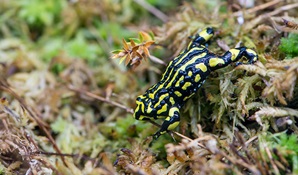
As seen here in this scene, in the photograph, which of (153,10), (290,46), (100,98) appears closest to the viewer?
(290,46)

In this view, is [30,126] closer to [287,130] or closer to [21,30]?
[21,30]

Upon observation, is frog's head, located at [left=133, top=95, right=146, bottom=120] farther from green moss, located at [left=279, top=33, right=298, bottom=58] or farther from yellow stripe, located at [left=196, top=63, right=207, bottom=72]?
green moss, located at [left=279, top=33, right=298, bottom=58]

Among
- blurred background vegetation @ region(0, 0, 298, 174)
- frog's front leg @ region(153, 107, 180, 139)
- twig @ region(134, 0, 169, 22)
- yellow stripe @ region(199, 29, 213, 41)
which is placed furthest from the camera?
twig @ region(134, 0, 169, 22)

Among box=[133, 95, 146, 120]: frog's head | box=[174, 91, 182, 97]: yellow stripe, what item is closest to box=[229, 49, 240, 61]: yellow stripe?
box=[174, 91, 182, 97]: yellow stripe

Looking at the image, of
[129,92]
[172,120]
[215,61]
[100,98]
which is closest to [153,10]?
[129,92]

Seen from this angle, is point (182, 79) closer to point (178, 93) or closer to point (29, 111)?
point (178, 93)

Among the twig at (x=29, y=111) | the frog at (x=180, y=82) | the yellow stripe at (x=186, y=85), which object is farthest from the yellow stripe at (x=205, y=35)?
the twig at (x=29, y=111)

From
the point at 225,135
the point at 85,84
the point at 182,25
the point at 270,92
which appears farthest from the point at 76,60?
the point at 270,92
